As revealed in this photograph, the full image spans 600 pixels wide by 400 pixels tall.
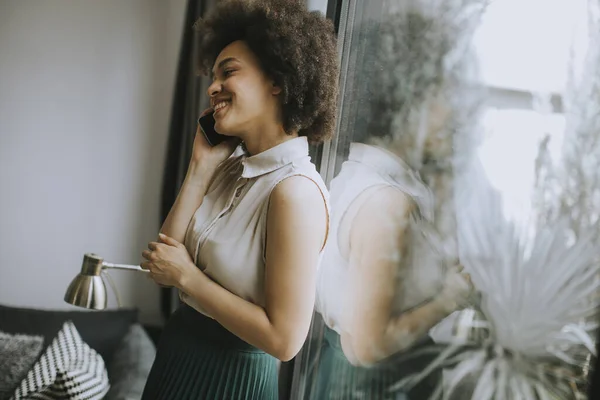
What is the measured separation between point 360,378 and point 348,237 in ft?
0.96

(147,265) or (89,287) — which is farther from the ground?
(147,265)

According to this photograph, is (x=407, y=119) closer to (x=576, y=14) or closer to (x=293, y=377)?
(x=576, y=14)

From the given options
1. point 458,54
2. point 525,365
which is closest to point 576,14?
point 458,54

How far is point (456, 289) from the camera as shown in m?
0.92

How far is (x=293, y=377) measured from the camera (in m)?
1.52

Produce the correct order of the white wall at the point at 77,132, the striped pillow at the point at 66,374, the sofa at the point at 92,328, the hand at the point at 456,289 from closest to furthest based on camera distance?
1. the hand at the point at 456,289
2. the striped pillow at the point at 66,374
3. the sofa at the point at 92,328
4. the white wall at the point at 77,132

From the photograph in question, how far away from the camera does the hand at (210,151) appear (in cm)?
126

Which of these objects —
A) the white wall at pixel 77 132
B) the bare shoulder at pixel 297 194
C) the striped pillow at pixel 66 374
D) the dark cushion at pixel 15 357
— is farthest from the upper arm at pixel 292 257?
the white wall at pixel 77 132

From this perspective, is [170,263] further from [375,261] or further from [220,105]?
[375,261]

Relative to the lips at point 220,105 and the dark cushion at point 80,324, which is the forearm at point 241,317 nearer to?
Answer: the lips at point 220,105

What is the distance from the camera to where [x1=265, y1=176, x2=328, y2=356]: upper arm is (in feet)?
3.17

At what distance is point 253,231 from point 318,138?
24 centimetres

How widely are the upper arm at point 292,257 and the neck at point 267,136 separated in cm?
14

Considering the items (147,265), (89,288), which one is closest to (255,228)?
(147,265)
